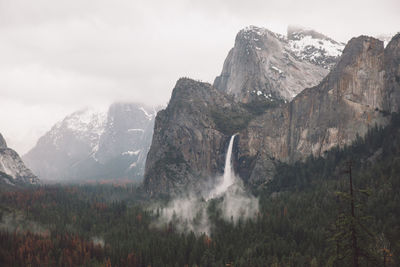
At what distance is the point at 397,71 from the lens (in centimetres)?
19000

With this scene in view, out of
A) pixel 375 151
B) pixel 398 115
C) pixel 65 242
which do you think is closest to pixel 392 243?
pixel 375 151

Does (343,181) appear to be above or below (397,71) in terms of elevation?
below

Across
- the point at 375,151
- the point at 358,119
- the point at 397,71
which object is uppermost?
the point at 397,71

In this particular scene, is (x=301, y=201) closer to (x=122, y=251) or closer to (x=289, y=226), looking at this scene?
(x=289, y=226)

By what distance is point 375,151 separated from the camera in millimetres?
178250

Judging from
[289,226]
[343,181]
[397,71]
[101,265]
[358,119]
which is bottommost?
[101,265]

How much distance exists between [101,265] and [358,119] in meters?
148

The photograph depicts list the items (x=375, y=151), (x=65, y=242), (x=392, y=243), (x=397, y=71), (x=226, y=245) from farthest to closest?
(x=397, y=71), (x=375, y=151), (x=65, y=242), (x=226, y=245), (x=392, y=243)

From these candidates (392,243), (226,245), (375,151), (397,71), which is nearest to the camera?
(392,243)

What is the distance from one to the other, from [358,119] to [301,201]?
6134 cm

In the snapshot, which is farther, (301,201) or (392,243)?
(301,201)

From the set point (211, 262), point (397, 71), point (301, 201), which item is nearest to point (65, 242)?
point (211, 262)

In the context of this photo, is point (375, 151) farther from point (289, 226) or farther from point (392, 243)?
point (392, 243)

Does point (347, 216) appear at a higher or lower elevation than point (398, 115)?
lower
